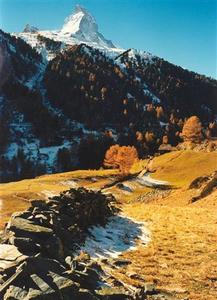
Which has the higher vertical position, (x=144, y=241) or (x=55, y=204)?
(x=55, y=204)

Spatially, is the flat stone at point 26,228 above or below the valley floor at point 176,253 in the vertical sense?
above

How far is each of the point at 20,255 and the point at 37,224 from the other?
6.05 meters

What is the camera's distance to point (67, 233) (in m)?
29.6

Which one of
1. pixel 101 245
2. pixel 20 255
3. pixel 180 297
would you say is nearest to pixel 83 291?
pixel 20 255

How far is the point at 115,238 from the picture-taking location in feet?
121

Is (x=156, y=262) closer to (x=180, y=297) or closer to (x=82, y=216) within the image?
(x=180, y=297)

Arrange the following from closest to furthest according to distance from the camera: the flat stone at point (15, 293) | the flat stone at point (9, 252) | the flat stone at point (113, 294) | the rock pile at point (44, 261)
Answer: the flat stone at point (15, 293), the rock pile at point (44, 261), the flat stone at point (113, 294), the flat stone at point (9, 252)

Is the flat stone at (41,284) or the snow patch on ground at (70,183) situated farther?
the snow patch on ground at (70,183)

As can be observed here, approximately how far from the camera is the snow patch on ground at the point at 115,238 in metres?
31.5

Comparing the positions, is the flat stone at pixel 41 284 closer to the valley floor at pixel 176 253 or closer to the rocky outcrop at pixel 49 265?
the rocky outcrop at pixel 49 265

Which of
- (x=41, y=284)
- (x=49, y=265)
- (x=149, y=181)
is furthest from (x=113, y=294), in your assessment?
(x=149, y=181)

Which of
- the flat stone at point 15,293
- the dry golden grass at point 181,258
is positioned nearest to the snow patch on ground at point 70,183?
the dry golden grass at point 181,258

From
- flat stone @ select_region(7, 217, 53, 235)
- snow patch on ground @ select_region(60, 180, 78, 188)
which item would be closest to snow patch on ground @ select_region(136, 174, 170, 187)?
snow patch on ground @ select_region(60, 180, 78, 188)

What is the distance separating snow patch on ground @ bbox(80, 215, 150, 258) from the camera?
31464mm
